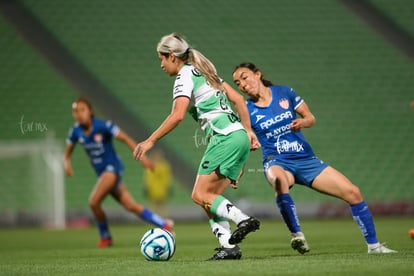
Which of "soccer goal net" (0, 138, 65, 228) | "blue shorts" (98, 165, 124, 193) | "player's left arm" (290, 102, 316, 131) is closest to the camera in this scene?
"player's left arm" (290, 102, 316, 131)

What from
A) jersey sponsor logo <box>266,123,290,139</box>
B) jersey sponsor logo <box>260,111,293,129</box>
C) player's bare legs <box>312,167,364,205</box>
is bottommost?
player's bare legs <box>312,167,364,205</box>

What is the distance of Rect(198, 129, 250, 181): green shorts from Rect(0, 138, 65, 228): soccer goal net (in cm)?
1105

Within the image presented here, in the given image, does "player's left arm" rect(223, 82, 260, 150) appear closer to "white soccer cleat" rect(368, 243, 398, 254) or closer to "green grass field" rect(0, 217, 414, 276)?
"green grass field" rect(0, 217, 414, 276)

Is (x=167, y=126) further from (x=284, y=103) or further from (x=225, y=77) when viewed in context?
(x=225, y=77)

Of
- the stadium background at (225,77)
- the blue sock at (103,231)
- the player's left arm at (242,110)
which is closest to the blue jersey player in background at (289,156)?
the player's left arm at (242,110)

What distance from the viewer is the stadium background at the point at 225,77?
18516 mm

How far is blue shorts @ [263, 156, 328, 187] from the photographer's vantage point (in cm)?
738

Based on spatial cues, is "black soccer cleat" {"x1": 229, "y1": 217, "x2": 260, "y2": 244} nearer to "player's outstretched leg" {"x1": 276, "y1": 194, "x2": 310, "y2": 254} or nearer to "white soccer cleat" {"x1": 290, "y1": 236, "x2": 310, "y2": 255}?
"white soccer cleat" {"x1": 290, "y1": 236, "x2": 310, "y2": 255}

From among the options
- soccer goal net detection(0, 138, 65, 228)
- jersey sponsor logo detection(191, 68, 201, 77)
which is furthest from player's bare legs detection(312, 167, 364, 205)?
soccer goal net detection(0, 138, 65, 228)

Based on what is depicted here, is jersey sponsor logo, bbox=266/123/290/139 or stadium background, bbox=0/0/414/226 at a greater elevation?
stadium background, bbox=0/0/414/226

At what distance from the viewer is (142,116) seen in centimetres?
1906

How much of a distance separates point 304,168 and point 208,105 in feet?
4.68

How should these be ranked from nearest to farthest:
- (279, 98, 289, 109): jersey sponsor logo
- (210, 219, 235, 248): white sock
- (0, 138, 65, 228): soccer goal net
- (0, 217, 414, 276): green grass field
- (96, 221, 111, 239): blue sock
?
(0, 217, 414, 276): green grass field < (210, 219, 235, 248): white sock < (279, 98, 289, 109): jersey sponsor logo < (96, 221, 111, 239): blue sock < (0, 138, 65, 228): soccer goal net

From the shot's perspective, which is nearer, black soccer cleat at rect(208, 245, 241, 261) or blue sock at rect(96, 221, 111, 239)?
black soccer cleat at rect(208, 245, 241, 261)
